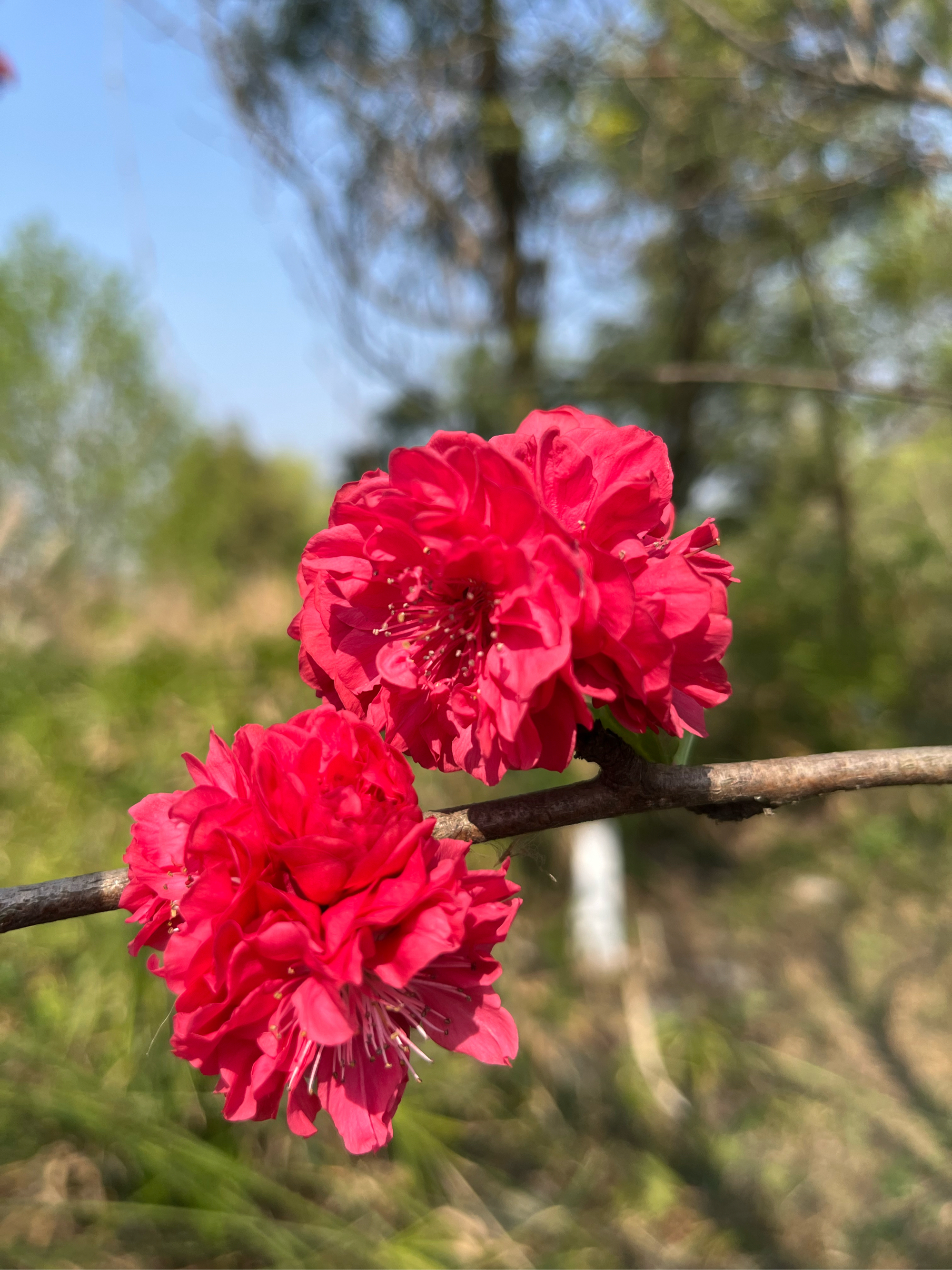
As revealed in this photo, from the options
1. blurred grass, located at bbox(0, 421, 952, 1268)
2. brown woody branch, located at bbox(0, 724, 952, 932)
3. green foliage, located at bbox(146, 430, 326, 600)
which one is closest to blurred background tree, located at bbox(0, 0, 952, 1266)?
blurred grass, located at bbox(0, 421, 952, 1268)

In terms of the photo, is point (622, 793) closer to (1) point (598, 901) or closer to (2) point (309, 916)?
(2) point (309, 916)

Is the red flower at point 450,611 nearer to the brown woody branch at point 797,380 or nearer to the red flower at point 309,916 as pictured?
the red flower at point 309,916

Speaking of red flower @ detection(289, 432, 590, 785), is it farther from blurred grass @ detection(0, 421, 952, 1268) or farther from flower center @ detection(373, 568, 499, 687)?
blurred grass @ detection(0, 421, 952, 1268)

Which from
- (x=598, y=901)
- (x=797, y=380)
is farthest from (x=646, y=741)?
(x=598, y=901)

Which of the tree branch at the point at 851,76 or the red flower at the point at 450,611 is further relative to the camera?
the tree branch at the point at 851,76

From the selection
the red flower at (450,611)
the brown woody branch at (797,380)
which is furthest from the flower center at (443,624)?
the brown woody branch at (797,380)

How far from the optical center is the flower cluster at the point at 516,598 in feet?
2.13

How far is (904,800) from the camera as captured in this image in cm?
445

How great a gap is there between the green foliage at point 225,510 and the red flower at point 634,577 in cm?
1358

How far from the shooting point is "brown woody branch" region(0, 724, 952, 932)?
0.76 metres

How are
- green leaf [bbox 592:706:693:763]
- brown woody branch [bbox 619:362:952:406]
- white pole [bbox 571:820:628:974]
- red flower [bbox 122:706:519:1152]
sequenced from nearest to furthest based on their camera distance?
red flower [bbox 122:706:519:1152]
green leaf [bbox 592:706:693:763]
brown woody branch [bbox 619:362:952:406]
white pole [bbox 571:820:628:974]

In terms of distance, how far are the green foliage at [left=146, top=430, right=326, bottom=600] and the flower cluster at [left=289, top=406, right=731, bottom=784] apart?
44.4 feet

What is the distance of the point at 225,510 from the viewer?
53.2 ft

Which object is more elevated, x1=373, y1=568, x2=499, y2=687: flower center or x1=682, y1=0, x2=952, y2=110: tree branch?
x1=682, y1=0, x2=952, y2=110: tree branch
